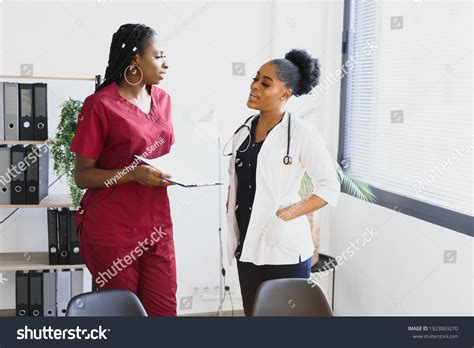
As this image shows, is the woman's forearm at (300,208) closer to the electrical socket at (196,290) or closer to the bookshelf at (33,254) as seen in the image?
the bookshelf at (33,254)

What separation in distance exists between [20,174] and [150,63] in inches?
48.2

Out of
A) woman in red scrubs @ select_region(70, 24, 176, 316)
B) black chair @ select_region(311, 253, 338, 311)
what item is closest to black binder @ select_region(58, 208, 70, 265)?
woman in red scrubs @ select_region(70, 24, 176, 316)

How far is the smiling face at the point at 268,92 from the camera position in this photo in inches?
84.5

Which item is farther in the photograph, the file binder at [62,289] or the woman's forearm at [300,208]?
the file binder at [62,289]

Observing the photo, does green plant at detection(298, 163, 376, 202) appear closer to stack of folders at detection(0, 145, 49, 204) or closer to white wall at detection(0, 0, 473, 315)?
white wall at detection(0, 0, 473, 315)

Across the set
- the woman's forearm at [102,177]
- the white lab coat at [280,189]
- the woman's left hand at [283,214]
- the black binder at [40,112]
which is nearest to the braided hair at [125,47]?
the woman's forearm at [102,177]

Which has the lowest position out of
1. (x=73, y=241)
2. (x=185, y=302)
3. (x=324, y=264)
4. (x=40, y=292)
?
(x=185, y=302)

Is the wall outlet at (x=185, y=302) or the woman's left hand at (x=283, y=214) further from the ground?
the woman's left hand at (x=283, y=214)

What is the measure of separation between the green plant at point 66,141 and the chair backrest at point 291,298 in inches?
56.0

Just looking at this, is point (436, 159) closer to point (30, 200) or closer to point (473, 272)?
point (473, 272)

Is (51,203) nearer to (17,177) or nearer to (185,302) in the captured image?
(17,177)

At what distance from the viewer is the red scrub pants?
201 cm

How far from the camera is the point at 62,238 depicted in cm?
295

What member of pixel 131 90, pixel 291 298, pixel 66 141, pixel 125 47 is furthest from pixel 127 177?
pixel 66 141
